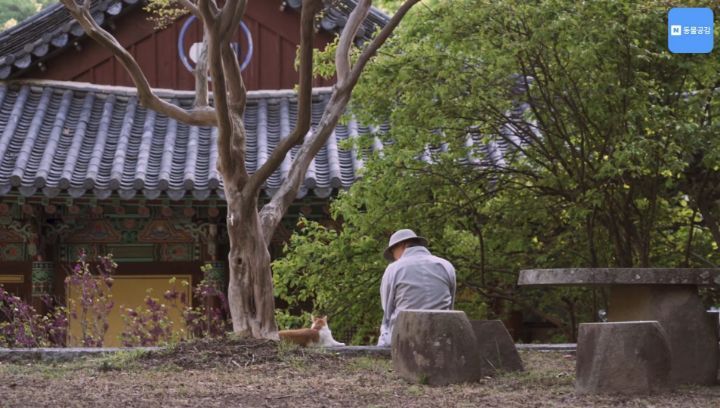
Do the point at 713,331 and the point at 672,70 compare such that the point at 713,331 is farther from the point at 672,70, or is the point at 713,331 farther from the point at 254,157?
the point at 254,157

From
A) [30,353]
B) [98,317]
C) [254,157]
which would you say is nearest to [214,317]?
[98,317]

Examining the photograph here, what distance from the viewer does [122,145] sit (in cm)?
1507

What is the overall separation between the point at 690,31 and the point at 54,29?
8.41 meters

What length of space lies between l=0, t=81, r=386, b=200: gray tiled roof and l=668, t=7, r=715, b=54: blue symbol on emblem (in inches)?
140

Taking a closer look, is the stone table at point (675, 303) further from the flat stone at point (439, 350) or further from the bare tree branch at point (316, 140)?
the bare tree branch at point (316, 140)

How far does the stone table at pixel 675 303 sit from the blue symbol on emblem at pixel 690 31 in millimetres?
2987

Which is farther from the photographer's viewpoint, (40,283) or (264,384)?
(40,283)

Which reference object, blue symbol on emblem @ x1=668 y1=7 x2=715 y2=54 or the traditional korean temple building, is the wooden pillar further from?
blue symbol on emblem @ x1=668 y1=7 x2=715 y2=54

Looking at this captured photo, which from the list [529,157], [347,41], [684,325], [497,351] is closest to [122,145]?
[529,157]

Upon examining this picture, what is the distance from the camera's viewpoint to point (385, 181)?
11398 mm

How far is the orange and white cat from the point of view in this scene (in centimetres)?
1060

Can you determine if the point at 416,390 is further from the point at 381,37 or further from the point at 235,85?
the point at 235,85

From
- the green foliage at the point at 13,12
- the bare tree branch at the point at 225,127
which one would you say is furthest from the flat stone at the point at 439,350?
the green foliage at the point at 13,12

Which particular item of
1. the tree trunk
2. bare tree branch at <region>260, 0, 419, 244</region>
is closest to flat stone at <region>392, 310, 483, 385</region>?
the tree trunk
